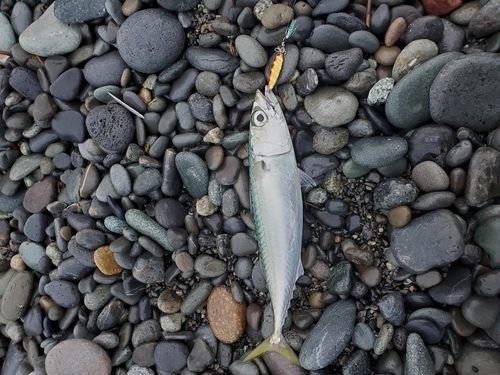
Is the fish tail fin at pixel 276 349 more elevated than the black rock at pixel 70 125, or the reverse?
the black rock at pixel 70 125

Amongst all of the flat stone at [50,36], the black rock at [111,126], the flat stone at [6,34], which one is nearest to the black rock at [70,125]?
the black rock at [111,126]

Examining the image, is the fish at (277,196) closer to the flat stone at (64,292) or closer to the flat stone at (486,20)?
the flat stone at (486,20)

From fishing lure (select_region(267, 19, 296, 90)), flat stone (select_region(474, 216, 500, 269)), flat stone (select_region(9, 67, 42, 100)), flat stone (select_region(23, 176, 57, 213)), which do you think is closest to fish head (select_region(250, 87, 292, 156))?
fishing lure (select_region(267, 19, 296, 90))

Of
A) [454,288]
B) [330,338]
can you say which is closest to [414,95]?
[454,288]

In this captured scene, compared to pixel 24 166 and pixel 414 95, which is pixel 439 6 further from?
pixel 24 166

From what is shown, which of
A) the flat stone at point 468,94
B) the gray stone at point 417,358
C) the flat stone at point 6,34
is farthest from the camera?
the flat stone at point 6,34

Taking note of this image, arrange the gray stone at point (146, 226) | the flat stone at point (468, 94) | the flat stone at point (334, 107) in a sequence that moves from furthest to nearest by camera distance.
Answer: the gray stone at point (146, 226)
the flat stone at point (334, 107)
the flat stone at point (468, 94)
